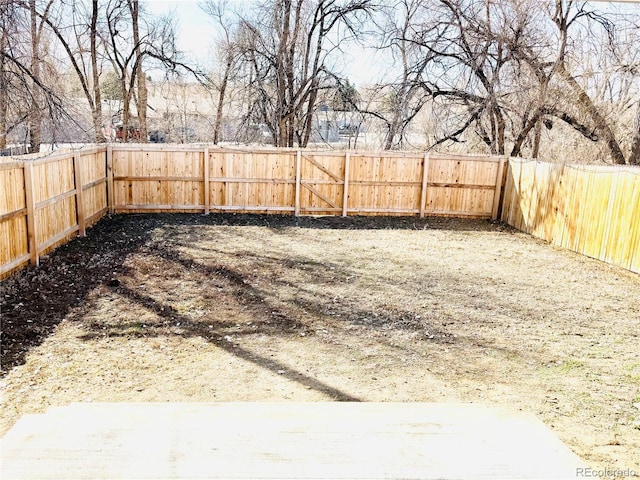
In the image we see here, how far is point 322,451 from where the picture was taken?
79.4 inches

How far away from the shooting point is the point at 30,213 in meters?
6.95

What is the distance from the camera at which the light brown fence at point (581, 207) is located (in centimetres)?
799

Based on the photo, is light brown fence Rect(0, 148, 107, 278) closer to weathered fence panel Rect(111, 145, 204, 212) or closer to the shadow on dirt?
the shadow on dirt

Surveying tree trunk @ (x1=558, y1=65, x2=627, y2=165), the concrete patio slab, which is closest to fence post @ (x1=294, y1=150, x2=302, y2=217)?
tree trunk @ (x1=558, y1=65, x2=627, y2=165)

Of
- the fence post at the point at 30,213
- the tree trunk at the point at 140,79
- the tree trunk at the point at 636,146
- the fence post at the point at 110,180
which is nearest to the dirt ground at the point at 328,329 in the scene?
the fence post at the point at 30,213

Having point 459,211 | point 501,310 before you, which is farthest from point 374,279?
point 459,211

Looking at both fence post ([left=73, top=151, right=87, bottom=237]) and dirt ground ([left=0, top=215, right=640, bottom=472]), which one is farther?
fence post ([left=73, top=151, right=87, bottom=237])

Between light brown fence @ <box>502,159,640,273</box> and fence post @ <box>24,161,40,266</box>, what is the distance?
8914mm

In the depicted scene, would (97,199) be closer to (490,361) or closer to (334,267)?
(334,267)

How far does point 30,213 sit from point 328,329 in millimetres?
4624

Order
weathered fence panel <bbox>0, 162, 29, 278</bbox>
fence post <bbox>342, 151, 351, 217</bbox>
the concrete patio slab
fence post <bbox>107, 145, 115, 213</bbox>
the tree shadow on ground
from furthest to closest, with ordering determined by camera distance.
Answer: fence post <bbox>342, 151, 351, 217</bbox> → fence post <bbox>107, 145, 115, 213</bbox> → weathered fence panel <bbox>0, 162, 29, 278</bbox> → the tree shadow on ground → the concrete patio slab

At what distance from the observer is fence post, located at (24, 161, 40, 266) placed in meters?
6.92

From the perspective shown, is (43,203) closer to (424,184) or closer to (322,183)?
(322,183)

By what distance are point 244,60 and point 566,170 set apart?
11.3 metres
